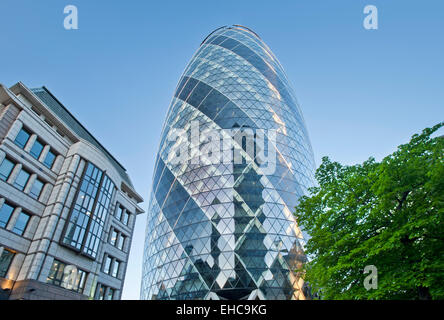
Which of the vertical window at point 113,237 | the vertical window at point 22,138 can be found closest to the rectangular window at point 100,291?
the vertical window at point 113,237

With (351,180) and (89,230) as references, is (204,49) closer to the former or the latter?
(89,230)

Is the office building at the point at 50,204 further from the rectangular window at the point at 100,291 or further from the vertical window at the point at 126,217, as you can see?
the vertical window at the point at 126,217

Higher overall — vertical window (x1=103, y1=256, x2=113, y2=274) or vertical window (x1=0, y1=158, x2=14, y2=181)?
vertical window (x1=0, y1=158, x2=14, y2=181)

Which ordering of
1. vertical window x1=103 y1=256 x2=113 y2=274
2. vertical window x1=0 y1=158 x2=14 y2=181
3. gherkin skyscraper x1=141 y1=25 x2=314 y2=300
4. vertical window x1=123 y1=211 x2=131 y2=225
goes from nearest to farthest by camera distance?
vertical window x1=0 y1=158 x2=14 y2=181
gherkin skyscraper x1=141 y1=25 x2=314 y2=300
vertical window x1=103 y1=256 x2=113 y2=274
vertical window x1=123 y1=211 x2=131 y2=225

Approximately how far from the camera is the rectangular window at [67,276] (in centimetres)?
2289

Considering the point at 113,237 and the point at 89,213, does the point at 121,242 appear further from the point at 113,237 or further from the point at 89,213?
the point at 89,213

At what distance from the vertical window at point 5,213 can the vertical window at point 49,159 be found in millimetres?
5106

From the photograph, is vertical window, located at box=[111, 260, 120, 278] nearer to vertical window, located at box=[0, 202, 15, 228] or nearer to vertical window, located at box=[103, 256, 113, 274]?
vertical window, located at box=[103, 256, 113, 274]

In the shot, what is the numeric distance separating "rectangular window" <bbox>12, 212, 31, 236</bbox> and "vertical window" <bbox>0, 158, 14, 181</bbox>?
341 centimetres

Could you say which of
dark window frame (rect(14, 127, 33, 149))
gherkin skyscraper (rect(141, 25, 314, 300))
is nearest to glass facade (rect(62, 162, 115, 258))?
dark window frame (rect(14, 127, 33, 149))

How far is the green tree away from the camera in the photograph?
9.06m

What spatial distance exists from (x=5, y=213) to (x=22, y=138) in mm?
6311

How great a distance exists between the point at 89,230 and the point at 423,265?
26.6m

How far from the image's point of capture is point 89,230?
88.3 ft
